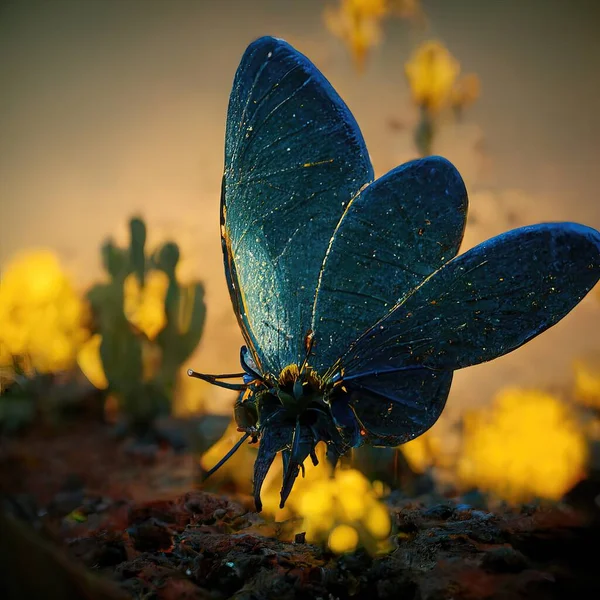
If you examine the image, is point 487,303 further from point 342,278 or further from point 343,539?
point 343,539

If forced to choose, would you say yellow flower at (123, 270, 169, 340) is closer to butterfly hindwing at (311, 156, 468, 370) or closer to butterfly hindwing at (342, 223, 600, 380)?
butterfly hindwing at (311, 156, 468, 370)

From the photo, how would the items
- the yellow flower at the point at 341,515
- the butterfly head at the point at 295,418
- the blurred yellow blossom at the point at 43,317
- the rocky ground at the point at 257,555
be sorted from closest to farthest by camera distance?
the rocky ground at the point at 257,555, the butterfly head at the point at 295,418, the yellow flower at the point at 341,515, the blurred yellow blossom at the point at 43,317

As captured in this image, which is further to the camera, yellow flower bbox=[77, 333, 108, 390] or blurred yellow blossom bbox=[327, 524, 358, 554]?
yellow flower bbox=[77, 333, 108, 390]

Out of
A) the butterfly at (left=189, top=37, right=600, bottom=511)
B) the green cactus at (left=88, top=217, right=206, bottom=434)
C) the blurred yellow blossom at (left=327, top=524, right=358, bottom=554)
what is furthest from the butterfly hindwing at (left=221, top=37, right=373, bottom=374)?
the green cactus at (left=88, top=217, right=206, bottom=434)

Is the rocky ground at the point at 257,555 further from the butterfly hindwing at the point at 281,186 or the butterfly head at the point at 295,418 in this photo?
the butterfly hindwing at the point at 281,186

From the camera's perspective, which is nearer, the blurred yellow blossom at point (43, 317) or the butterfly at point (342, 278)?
the butterfly at point (342, 278)

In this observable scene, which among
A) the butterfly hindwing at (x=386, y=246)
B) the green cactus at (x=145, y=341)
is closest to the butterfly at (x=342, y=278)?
the butterfly hindwing at (x=386, y=246)
